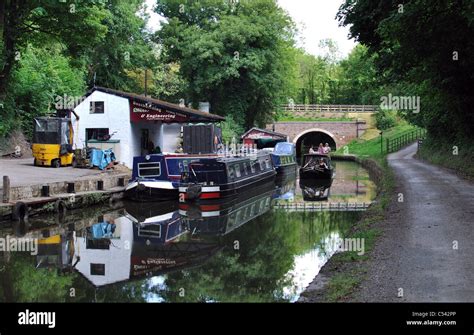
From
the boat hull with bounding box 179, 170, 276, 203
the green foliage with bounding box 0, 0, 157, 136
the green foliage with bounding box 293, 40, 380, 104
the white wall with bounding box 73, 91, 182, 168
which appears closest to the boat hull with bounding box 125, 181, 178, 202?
the boat hull with bounding box 179, 170, 276, 203

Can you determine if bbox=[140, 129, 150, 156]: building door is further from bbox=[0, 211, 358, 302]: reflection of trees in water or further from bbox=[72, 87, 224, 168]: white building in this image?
bbox=[0, 211, 358, 302]: reflection of trees in water

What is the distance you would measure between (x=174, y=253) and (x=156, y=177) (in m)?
10.5

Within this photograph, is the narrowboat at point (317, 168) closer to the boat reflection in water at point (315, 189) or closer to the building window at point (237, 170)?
the boat reflection in water at point (315, 189)

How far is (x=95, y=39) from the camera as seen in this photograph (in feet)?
60.4

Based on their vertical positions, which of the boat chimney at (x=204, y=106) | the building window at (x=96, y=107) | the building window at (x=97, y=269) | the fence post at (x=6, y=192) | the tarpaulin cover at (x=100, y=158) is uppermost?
the boat chimney at (x=204, y=106)

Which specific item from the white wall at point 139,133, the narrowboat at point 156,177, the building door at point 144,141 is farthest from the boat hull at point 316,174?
the narrowboat at point 156,177

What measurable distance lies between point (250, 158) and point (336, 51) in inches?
2477

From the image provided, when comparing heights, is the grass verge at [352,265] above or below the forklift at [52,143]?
below

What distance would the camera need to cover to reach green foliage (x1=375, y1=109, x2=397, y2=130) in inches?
2304

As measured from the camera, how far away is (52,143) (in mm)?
26266

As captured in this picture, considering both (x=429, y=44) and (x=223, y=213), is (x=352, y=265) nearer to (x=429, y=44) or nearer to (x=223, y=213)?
(x=223, y=213)

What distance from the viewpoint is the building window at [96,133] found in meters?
29.5

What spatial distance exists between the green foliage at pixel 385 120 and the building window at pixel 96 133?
120ft

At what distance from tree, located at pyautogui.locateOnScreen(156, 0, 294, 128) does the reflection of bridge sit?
21.6 metres
